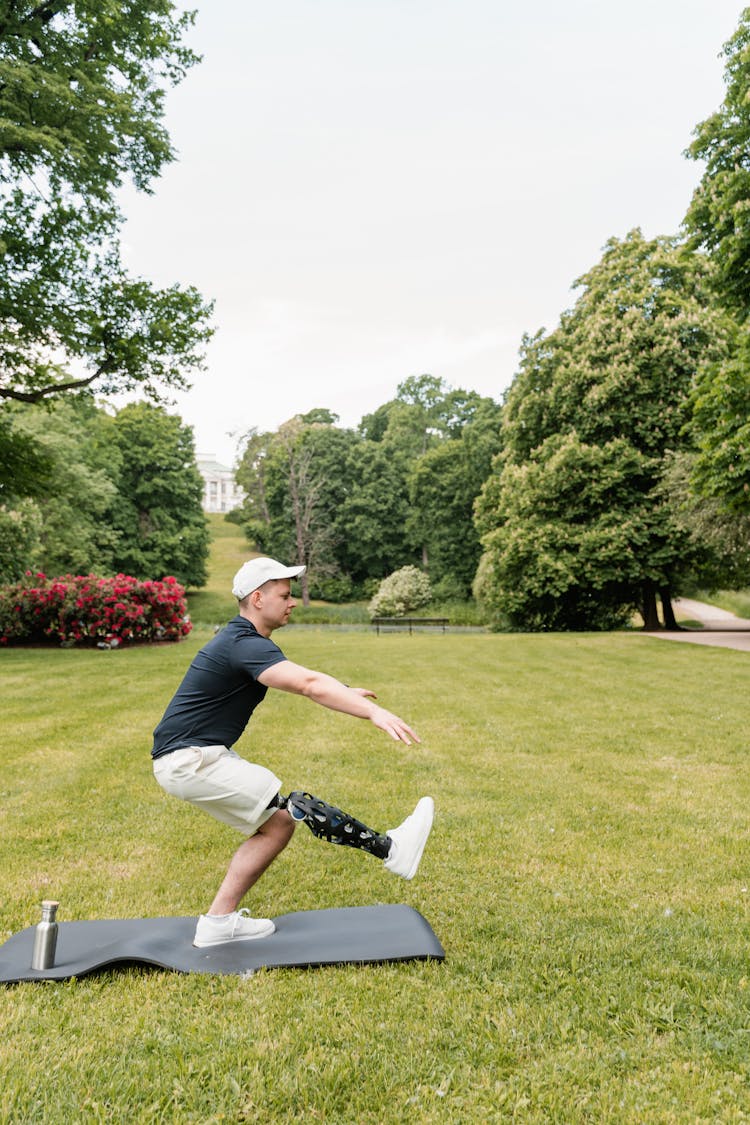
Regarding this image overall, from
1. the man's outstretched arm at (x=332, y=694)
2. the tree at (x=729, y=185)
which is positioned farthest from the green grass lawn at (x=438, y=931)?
the tree at (x=729, y=185)

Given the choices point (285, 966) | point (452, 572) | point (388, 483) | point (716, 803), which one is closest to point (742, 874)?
point (716, 803)

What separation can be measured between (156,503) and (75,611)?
112ft

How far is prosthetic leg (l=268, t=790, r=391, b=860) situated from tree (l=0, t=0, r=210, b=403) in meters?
13.6

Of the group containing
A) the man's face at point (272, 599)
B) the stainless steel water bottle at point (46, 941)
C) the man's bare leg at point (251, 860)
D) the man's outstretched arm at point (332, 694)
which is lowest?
the stainless steel water bottle at point (46, 941)

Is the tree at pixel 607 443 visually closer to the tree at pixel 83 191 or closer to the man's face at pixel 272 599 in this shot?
Answer: the tree at pixel 83 191

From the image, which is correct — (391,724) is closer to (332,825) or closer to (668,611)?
(332,825)

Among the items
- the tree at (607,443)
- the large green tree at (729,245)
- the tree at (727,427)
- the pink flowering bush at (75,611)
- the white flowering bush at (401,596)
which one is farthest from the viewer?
the white flowering bush at (401,596)

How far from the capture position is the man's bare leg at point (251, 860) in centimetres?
379

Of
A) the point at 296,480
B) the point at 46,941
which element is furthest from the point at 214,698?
the point at 296,480

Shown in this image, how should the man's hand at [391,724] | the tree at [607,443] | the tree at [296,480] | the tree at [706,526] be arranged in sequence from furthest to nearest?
1. the tree at [296,480]
2. the tree at [607,443]
3. the tree at [706,526]
4. the man's hand at [391,724]

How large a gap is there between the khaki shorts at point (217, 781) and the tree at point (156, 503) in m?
47.5

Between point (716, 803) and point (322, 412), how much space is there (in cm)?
7433

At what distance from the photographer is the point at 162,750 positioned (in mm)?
3736

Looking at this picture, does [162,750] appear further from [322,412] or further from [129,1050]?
[322,412]
